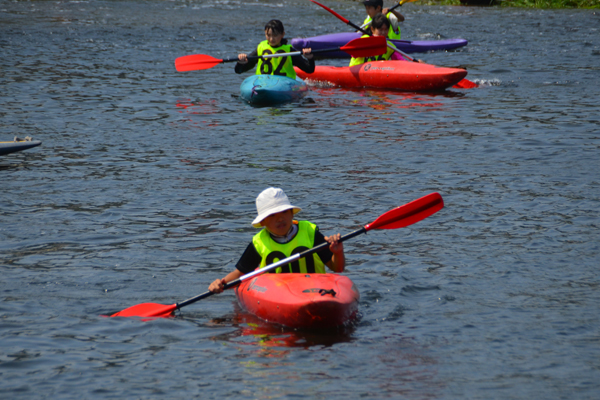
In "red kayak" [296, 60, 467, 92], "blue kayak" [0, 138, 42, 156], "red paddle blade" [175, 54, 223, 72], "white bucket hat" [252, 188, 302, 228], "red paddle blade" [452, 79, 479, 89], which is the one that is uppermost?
"red paddle blade" [175, 54, 223, 72]

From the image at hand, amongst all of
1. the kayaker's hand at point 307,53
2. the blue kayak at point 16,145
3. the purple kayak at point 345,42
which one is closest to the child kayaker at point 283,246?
the blue kayak at point 16,145

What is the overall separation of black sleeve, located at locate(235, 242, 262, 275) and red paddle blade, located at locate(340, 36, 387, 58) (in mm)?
A: 7686

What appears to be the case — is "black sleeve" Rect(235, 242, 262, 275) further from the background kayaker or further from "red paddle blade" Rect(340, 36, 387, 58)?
the background kayaker

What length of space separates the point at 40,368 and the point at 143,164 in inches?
189

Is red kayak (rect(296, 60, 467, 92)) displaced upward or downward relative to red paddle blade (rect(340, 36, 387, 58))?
downward

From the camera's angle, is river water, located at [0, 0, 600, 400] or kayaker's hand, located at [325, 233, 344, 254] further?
kayaker's hand, located at [325, 233, 344, 254]

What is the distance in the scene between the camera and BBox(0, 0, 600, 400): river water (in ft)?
13.6

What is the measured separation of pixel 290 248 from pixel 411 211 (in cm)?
92

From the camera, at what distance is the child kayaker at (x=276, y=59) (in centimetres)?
1151

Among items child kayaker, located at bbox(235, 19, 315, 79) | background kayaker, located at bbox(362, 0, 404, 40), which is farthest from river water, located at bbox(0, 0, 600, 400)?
background kayaker, located at bbox(362, 0, 404, 40)

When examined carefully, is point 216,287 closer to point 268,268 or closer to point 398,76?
point 268,268

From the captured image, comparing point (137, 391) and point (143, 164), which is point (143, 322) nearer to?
point (137, 391)

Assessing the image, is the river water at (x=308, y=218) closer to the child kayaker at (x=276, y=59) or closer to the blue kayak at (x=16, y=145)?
the blue kayak at (x=16, y=145)

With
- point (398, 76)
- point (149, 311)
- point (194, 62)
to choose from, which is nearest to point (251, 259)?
point (149, 311)
